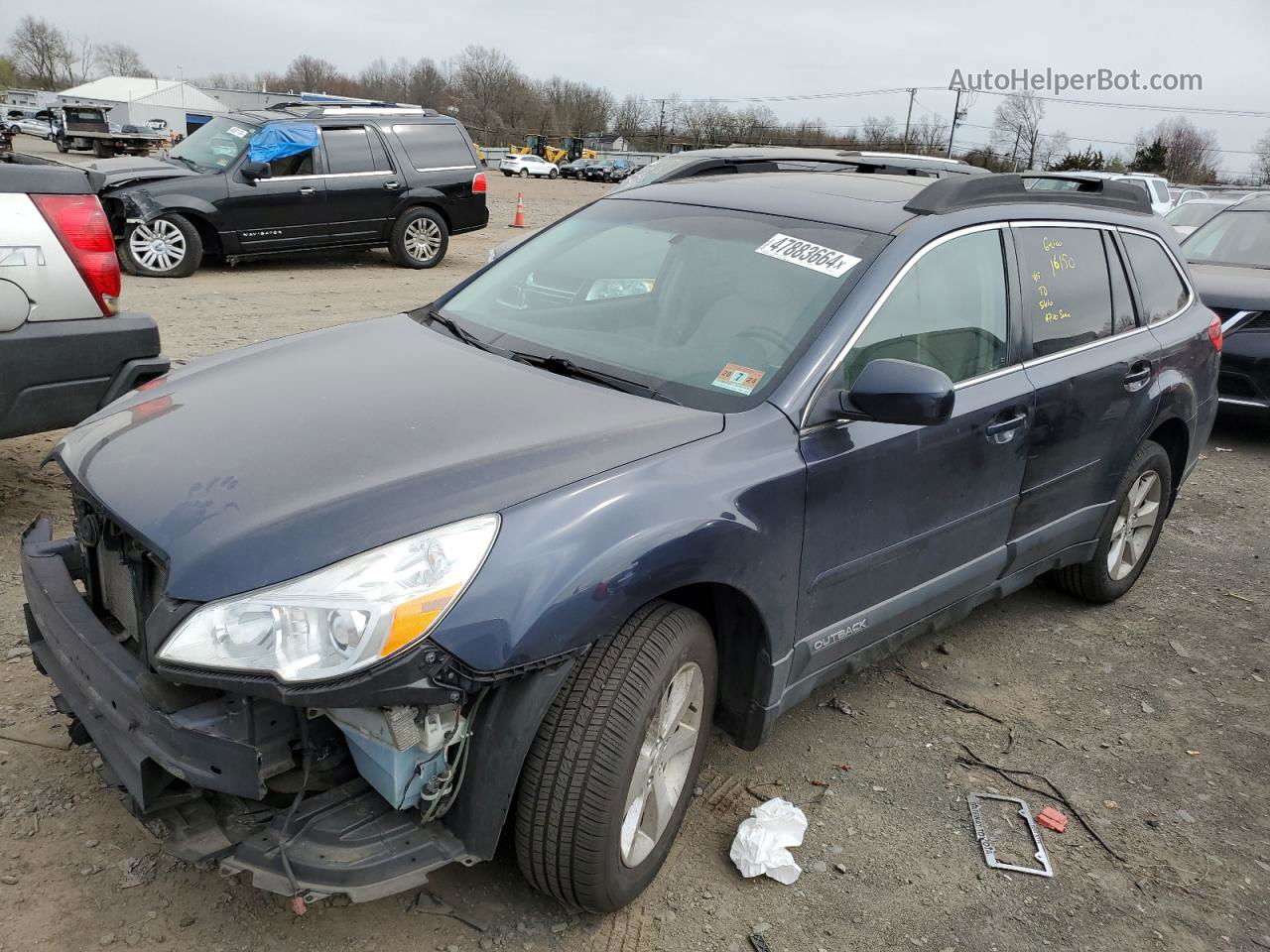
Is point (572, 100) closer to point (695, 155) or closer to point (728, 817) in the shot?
point (695, 155)

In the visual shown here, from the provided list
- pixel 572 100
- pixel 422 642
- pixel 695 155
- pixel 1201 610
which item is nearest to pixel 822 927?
pixel 422 642

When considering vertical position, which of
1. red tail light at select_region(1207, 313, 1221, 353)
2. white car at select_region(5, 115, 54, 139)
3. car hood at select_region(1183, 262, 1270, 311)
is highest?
red tail light at select_region(1207, 313, 1221, 353)

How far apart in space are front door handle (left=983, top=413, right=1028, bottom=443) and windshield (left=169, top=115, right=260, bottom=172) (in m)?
10.1

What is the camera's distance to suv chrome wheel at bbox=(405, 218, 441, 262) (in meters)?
12.7

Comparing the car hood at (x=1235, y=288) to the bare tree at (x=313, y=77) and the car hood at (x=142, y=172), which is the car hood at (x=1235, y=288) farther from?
the bare tree at (x=313, y=77)

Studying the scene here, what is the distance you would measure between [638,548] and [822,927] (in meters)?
1.14

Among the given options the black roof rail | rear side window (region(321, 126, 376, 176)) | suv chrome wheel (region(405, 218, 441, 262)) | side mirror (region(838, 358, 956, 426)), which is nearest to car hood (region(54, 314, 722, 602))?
side mirror (region(838, 358, 956, 426))

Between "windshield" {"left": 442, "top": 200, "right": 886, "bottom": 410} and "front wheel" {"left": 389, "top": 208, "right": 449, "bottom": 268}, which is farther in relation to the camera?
"front wheel" {"left": 389, "top": 208, "right": 449, "bottom": 268}

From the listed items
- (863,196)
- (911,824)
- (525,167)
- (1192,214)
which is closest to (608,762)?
(911,824)

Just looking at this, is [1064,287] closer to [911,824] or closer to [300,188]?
[911,824]

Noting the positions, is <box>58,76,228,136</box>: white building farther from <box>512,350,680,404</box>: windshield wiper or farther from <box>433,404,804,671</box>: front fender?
<box>433,404,804,671</box>: front fender

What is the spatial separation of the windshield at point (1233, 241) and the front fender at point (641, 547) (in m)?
7.67

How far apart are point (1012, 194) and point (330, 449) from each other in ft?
8.53

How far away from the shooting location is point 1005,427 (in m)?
3.31
